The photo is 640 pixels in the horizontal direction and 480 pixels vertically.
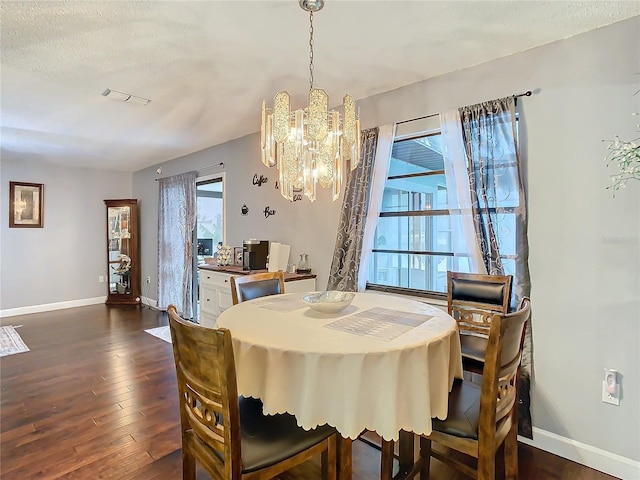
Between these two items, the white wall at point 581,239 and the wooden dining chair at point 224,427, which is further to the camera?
the white wall at point 581,239

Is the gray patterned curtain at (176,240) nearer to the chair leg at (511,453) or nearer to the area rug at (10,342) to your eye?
the area rug at (10,342)

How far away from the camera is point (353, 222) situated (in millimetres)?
3162

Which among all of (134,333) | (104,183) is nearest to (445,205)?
(134,333)

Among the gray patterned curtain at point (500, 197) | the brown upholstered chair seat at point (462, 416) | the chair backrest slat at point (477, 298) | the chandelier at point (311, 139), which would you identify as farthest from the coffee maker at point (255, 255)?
the brown upholstered chair seat at point (462, 416)

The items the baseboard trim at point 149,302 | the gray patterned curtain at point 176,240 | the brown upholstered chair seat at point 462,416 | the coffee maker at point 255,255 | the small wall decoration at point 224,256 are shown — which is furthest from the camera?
the baseboard trim at point 149,302

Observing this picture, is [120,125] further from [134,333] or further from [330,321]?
[330,321]

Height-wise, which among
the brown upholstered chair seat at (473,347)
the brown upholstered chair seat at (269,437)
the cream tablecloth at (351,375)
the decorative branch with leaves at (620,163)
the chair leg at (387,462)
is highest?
the decorative branch with leaves at (620,163)

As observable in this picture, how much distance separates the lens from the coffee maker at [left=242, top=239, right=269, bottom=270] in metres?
3.97

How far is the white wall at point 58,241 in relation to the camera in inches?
227

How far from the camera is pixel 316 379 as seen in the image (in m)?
1.37

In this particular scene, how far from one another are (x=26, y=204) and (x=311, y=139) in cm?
625

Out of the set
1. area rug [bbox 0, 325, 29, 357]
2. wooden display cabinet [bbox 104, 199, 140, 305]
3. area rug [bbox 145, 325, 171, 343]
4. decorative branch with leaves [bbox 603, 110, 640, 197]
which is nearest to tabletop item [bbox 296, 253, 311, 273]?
area rug [bbox 145, 325, 171, 343]

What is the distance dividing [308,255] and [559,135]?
2378 mm

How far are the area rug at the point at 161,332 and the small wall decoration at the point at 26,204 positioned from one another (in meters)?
3.15
